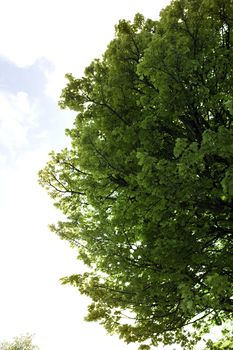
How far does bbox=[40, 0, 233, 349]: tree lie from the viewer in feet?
16.2

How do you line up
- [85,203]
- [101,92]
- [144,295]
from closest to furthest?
[144,295], [101,92], [85,203]

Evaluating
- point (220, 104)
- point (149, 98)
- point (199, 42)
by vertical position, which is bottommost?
point (220, 104)

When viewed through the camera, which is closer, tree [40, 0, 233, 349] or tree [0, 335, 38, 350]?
tree [40, 0, 233, 349]

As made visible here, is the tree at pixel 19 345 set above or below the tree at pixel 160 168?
above

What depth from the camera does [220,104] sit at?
589cm

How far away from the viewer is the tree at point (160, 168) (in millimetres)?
4949

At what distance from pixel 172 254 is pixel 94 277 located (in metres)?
2.25

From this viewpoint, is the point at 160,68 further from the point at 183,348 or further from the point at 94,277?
the point at 183,348

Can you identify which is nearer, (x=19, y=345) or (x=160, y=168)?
(x=160, y=168)

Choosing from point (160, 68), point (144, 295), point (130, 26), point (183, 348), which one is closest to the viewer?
point (160, 68)

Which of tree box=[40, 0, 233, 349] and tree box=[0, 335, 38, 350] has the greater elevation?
tree box=[0, 335, 38, 350]

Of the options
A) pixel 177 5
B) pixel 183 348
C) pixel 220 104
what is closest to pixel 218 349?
pixel 183 348

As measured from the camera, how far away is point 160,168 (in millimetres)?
4531

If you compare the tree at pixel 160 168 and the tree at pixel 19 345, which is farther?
the tree at pixel 19 345
